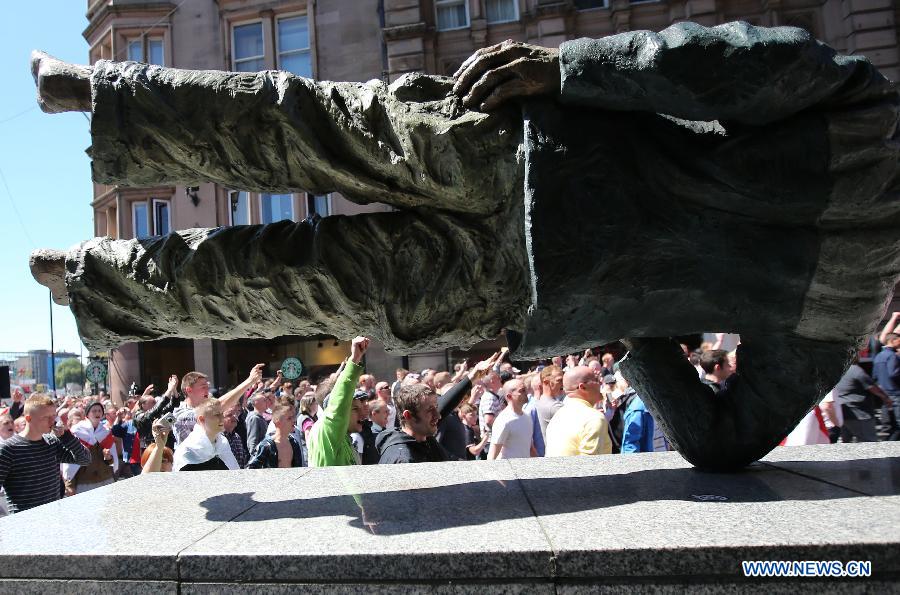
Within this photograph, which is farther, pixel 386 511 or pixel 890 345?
pixel 890 345

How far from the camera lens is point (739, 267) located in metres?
2.92

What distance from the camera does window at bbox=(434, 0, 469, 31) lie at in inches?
818

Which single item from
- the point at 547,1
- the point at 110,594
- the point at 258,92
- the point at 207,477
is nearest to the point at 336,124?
the point at 258,92

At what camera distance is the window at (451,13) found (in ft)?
68.1

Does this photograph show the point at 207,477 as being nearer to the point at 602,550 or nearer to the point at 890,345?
the point at 602,550

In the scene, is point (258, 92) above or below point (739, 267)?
above

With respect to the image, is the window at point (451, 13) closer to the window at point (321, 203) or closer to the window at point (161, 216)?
the window at point (321, 203)

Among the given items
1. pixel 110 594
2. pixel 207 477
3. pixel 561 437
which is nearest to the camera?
pixel 110 594

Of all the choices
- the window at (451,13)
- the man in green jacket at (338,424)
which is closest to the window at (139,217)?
the window at (451,13)

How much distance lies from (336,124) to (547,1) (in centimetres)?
1833

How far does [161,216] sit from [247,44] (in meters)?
5.80

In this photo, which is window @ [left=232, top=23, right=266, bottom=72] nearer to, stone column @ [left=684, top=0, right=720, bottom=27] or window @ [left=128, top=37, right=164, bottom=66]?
window @ [left=128, top=37, right=164, bottom=66]

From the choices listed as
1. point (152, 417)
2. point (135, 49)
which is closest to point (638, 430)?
point (152, 417)

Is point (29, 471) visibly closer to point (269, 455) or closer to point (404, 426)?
point (269, 455)
